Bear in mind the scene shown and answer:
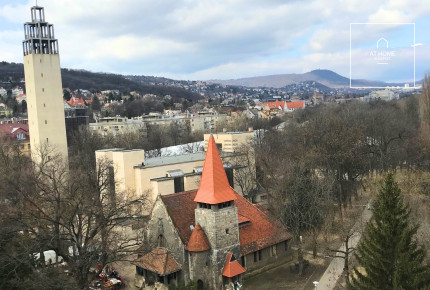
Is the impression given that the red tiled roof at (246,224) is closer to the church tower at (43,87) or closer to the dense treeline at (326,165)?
the dense treeline at (326,165)

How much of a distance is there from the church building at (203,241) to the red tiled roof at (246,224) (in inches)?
3.1

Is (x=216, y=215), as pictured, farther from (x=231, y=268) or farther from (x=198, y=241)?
(x=231, y=268)

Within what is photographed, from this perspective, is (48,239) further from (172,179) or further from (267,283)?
(172,179)

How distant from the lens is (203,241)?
25812 millimetres

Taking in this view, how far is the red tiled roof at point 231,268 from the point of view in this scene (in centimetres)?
2556

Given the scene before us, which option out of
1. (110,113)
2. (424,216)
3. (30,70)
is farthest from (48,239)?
(110,113)

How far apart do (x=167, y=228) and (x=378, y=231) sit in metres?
14.3

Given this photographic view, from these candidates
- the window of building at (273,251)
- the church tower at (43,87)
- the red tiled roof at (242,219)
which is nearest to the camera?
the red tiled roof at (242,219)

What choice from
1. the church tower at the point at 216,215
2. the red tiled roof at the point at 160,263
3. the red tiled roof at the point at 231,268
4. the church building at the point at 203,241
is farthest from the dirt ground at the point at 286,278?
the red tiled roof at the point at 160,263

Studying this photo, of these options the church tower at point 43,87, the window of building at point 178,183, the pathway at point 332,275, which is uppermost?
the church tower at point 43,87

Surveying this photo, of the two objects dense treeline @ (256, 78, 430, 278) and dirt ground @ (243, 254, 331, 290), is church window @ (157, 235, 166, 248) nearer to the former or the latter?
dirt ground @ (243, 254, 331, 290)

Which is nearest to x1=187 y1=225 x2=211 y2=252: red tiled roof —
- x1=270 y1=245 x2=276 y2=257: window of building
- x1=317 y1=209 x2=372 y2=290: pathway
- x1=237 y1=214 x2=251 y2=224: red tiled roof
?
x1=237 y1=214 x2=251 y2=224: red tiled roof

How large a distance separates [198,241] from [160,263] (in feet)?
9.80

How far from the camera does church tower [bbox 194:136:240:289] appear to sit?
84.5ft
